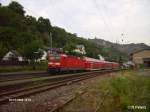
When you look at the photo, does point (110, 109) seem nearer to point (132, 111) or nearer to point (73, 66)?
point (132, 111)

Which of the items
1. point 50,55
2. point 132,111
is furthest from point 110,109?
point 50,55

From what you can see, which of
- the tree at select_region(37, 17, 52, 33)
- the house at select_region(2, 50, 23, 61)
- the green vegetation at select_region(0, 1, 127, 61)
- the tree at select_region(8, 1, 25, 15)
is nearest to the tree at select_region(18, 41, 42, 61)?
the green vegetation at select_region(0, 1, 127, 61)

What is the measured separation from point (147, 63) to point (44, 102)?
256 ft

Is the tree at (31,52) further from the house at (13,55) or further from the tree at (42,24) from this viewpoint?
the tree at (42,24)

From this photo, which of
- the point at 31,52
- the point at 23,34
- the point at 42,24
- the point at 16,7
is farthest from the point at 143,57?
the point at 16,7

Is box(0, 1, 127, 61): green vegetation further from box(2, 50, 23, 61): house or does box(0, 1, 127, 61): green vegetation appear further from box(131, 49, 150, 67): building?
box(131, 49, 150, 67): building

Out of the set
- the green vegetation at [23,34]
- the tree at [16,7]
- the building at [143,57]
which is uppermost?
the tree at [16,7]

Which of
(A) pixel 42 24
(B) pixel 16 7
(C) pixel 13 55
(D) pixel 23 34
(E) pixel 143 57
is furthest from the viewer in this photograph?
(A) pixel 42 24

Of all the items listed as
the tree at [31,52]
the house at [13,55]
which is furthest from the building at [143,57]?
the tree at [31,52]

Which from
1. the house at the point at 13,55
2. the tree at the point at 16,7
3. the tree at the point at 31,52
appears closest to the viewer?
the tree at the point at 31,52

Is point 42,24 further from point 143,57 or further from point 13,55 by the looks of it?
point 143,57

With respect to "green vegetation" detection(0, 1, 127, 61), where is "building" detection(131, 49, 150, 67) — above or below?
below

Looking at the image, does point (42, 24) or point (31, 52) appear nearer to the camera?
point (31, 52)

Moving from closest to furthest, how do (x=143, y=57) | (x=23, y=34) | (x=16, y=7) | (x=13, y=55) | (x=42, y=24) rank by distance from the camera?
(x=13, y=55) → (x=23, y=34) → (x=143, y=57) → (x=16, y=7) → (x=42, y=24)
